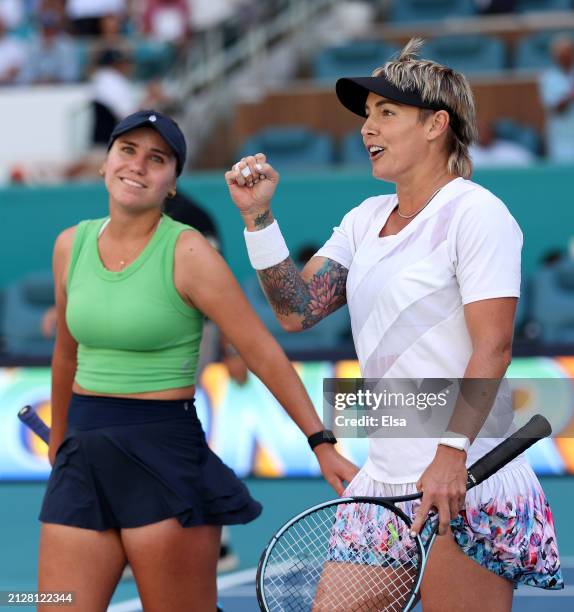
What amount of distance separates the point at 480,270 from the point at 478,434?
44 cm

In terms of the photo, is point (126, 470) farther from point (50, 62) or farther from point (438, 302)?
point (50, 62)

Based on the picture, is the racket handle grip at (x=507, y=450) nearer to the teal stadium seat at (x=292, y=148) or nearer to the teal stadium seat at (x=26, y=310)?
the teal stadium seat at (x=26, y=310)

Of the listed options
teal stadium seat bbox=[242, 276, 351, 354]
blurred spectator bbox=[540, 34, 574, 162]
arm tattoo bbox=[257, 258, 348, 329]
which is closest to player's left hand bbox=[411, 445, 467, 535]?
arm tattoo bbox=[257, 258, 348, 329]

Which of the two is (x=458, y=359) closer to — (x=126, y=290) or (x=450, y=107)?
(x=450, y=107)

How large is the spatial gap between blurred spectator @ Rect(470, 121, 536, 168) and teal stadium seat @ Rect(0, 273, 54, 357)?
383cm

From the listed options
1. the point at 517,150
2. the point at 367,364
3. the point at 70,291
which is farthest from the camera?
the point at 517,150

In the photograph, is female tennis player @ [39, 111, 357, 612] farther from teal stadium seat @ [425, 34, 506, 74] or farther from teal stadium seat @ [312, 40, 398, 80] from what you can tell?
teal stadium seat @ [425, 34, 506, 74]

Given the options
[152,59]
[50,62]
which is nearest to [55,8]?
[50,62]

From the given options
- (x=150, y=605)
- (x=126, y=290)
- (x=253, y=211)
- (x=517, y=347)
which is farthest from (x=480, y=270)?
(x=517, y=347)

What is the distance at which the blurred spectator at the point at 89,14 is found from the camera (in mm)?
14078

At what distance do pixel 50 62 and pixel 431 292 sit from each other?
10866mm

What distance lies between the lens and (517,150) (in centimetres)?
1157

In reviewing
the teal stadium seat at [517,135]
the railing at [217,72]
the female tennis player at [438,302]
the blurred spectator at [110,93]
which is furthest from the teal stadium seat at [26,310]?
the female tennis player at [438,302]

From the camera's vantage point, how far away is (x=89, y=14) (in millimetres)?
14117
